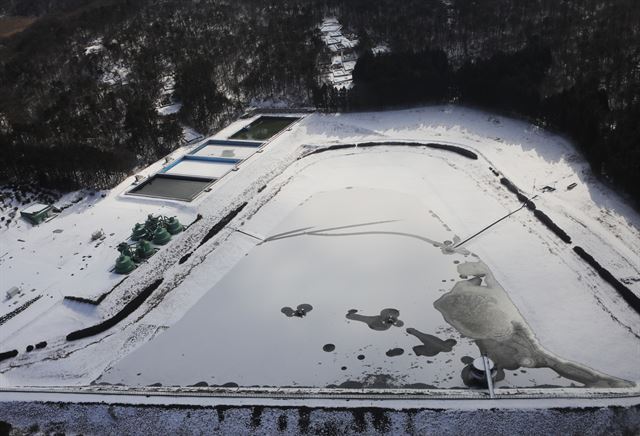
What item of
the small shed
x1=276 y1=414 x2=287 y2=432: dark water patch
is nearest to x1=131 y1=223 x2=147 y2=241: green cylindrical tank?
the small shed

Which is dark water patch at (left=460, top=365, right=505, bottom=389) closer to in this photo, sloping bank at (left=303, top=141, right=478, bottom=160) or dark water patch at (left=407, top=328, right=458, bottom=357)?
dark water patch at (left=407, top=328, right=458, bottom=357)

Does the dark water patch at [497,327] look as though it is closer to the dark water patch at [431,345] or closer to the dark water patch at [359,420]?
the dark water patch at [431,345]

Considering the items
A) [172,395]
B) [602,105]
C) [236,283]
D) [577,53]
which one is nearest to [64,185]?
[236,283]

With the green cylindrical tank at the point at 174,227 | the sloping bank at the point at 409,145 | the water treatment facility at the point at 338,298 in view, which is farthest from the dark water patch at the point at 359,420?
the sloping bank at the point at 409,145

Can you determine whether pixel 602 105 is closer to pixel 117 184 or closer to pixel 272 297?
pixel 272 297

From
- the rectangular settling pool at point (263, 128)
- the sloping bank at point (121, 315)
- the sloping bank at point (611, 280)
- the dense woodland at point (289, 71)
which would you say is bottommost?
the sloping bank at point (121, 315)

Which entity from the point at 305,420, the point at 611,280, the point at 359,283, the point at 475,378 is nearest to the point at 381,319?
the point at 359,283
